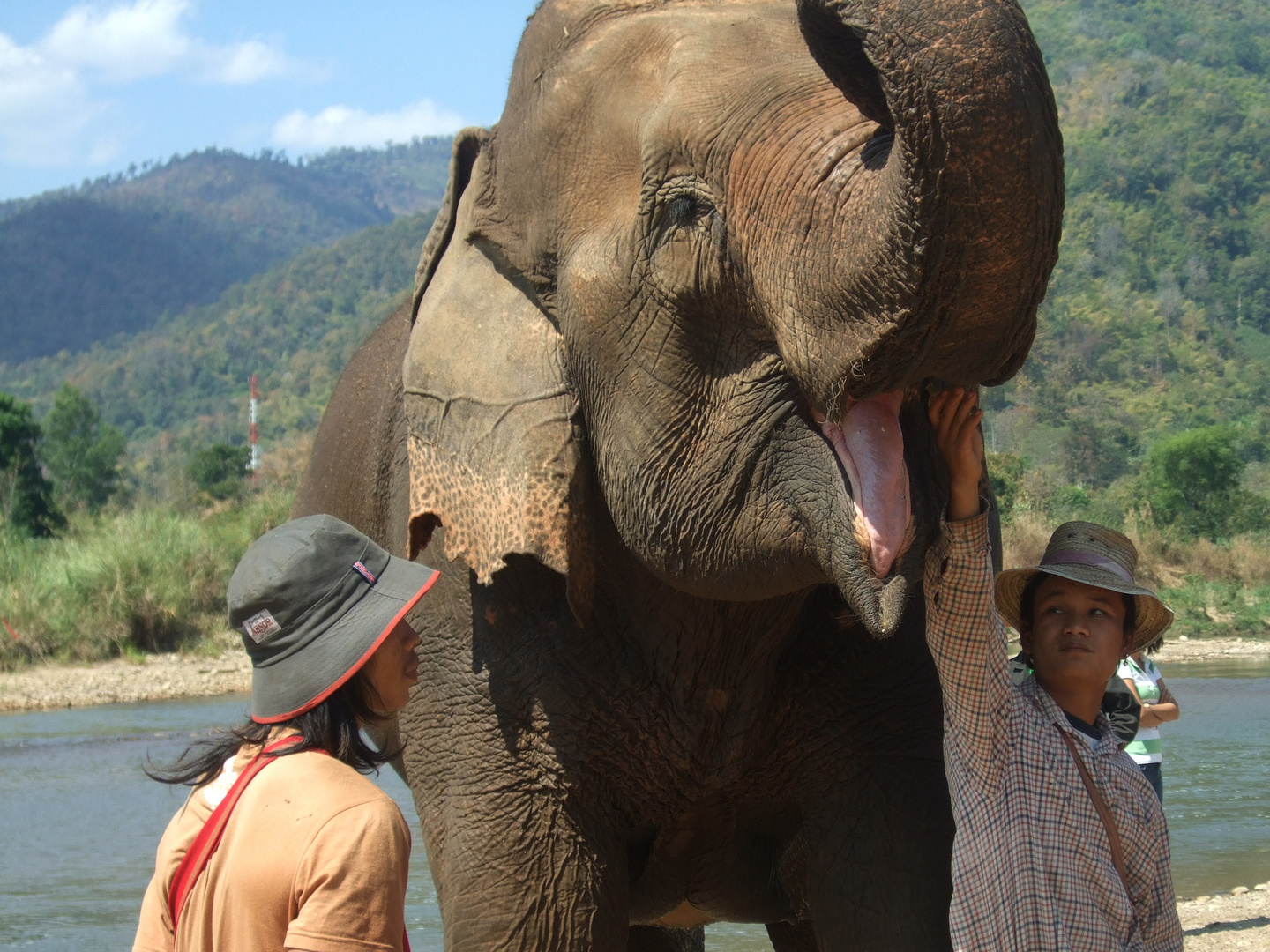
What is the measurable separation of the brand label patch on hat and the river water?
3.79 metres

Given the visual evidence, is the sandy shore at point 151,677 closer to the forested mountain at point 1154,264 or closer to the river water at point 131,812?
the river water at point 131,812

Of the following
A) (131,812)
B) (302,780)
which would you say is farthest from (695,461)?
(131,812)

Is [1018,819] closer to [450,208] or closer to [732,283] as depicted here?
[732,283]

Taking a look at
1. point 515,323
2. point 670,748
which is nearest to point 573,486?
point 515,323

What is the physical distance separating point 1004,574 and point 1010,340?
3.88 ft

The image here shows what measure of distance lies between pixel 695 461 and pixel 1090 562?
0.89 m

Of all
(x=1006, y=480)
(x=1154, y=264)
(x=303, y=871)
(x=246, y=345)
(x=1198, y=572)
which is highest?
(x=303, y=871)

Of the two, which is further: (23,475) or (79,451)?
(79,451)

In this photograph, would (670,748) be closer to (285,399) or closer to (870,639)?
(870,639)

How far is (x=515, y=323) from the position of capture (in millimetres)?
3068

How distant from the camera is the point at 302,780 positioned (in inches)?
74.8

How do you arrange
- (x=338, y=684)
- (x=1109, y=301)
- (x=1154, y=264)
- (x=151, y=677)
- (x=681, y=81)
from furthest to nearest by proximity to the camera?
1. (x=1154, y=264)
2. (x=1109, y=301)
3. (x=151, y=677)
4. (x=681, y=81)
5. (x=338, y=684)

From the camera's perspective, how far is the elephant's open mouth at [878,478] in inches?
90.7

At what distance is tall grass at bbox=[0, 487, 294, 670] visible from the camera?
21.4m
